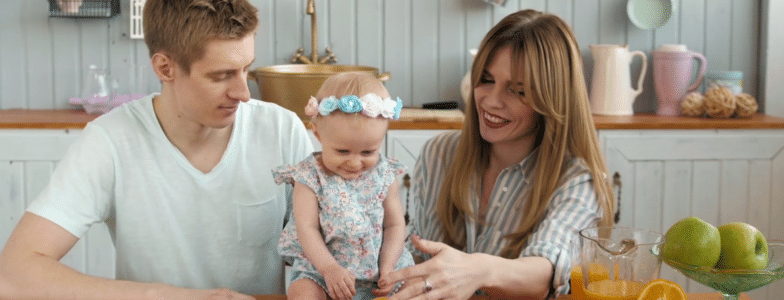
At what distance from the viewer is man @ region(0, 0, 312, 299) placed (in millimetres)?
1609

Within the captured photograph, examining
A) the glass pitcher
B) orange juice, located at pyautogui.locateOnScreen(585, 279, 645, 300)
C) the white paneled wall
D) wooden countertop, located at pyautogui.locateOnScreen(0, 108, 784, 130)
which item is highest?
the white paneled wall

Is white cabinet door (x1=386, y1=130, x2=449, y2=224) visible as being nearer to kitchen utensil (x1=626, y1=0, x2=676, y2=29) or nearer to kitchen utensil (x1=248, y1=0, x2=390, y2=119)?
kitchen utensil (x1=248, y1=0, x2=390, y2=119)

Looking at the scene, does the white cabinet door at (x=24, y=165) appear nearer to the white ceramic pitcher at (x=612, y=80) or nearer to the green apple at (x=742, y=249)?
the white ceramic pitcher at (x=612, y=80)

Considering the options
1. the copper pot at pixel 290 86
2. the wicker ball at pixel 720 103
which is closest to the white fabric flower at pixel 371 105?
the copper pot at pixel 290 86

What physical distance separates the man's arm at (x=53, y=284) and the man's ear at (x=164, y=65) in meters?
0.42

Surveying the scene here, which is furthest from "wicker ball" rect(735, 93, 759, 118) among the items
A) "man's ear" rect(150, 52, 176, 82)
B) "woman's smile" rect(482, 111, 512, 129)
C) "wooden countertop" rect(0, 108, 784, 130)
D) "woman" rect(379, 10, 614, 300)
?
"man's ear" rect(150, 52, 176, 82)

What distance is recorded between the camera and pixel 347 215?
162 centimetres

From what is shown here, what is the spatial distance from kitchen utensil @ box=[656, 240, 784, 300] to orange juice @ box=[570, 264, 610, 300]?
4.0 inches

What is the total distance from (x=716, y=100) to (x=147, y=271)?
2.33 metres

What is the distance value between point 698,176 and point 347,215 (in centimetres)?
204

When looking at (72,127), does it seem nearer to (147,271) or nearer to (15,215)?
(15,215)

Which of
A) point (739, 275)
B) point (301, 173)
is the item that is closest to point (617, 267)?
point (739, 275)

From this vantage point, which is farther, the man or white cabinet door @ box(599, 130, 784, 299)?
white cabinet door @ box(599, 130, 784, 299)

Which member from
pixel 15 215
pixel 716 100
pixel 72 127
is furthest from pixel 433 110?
pixel 15 215
